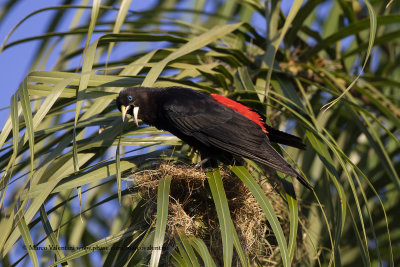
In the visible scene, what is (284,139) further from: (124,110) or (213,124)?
(124,110)

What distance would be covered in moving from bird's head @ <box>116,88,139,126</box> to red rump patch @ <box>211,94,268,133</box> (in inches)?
17.4

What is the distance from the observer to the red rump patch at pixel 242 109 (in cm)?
306

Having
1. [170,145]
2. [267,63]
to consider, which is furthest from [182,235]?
[267,63]

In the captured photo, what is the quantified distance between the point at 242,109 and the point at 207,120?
21 centimetres

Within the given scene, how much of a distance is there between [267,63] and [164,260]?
4.31ft

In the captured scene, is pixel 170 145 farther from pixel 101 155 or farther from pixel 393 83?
pixel 393 83

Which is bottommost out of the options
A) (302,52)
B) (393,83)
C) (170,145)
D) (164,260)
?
(164,260)

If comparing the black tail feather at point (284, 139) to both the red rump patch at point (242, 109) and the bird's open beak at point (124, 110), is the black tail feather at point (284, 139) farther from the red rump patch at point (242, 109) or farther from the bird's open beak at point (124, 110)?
the bird's open beak at point (124, 110)

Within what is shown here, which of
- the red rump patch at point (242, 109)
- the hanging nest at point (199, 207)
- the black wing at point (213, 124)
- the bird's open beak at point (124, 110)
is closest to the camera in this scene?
the hanging nest at point (199, 207)

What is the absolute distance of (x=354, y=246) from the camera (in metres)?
3.69

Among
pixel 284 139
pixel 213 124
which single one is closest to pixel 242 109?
pixel 213 124

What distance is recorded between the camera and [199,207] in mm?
2602

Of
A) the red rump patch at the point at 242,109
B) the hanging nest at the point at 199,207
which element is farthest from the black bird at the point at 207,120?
the hanging nest at the point at 199,207

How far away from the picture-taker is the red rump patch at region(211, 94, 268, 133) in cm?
306
